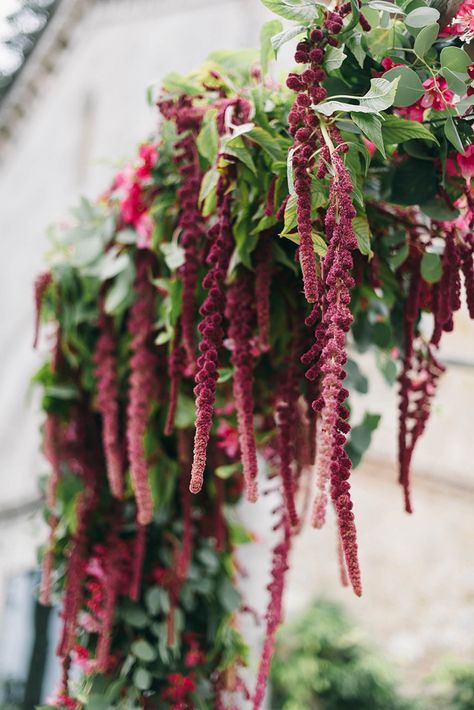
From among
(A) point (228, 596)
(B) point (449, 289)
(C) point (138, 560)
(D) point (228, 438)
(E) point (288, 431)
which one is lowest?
(A) point (228, 596)

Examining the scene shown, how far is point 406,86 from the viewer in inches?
29.4

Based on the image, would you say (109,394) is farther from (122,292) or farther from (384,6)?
(384,6)

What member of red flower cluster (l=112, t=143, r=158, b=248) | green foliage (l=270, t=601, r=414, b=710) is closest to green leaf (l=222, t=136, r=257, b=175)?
red flower cluster (l=112, t=143, r=158, b=248)

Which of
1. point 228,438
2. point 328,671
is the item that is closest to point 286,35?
point 228,438

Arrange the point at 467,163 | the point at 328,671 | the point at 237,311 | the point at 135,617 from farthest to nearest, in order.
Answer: the point at 328,671 → the point at 135,617 → the point at 237,311 → the point at 467,163

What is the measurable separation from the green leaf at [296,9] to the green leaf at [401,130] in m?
0.14

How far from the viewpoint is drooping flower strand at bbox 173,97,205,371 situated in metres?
0.92

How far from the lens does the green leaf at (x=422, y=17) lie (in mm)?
731

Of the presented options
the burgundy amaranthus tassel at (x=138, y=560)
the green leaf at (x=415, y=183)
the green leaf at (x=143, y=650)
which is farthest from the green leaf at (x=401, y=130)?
the green leaf at (x=143, y=650)

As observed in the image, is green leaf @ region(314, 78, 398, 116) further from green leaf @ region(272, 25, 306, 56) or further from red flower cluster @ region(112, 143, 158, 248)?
red flower cluster @ region(112, 143, 158, 248)

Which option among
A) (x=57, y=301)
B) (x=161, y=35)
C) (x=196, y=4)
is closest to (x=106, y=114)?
(x=161, y=35)

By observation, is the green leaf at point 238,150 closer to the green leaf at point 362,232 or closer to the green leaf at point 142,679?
the green leaf at point 362,232

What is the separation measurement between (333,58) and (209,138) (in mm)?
225

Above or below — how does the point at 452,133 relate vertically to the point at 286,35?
below
